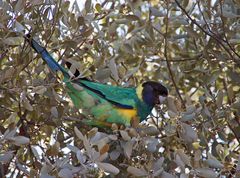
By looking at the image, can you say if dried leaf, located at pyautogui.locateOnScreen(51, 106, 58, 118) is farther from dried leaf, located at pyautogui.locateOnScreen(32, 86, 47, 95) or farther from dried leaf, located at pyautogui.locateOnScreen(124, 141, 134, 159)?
dried leaf, located at pyautogui.locateOnScreen(124, 141, 134, 159)

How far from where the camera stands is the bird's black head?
378 centimetres

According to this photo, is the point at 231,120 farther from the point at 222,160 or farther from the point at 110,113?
the point at 110,113

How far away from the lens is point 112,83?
3760mm

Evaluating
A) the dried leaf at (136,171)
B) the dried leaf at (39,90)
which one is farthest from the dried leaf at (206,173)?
the dried leaf at (39,90)

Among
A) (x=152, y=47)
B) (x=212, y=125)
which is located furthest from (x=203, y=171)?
(x=152, y=47)

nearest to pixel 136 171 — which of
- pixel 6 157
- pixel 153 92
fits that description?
pixel 6 157

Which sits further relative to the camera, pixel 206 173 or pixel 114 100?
pixel 114 100

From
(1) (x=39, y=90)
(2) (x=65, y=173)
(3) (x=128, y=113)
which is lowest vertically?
(2) (x=65, y=173)

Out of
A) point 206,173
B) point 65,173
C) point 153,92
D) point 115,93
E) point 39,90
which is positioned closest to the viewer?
point 65,173

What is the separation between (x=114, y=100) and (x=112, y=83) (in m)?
0.12

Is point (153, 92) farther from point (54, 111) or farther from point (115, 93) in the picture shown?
point (54, 111)

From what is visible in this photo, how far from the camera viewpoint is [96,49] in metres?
3.52

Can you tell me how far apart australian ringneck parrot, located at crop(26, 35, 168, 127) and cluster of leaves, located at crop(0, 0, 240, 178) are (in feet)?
0.23

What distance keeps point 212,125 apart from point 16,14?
42.3 inches
